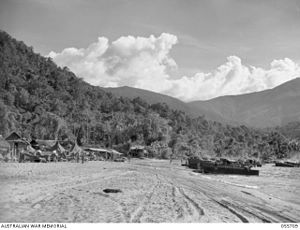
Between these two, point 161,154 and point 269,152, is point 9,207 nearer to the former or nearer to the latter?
point 161,154

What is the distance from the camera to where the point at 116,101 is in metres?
100

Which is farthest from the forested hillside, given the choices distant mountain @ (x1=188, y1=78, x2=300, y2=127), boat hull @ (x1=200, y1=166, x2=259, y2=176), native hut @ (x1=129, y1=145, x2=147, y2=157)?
distant mountain @ (x1=188, y1=78, x2=300, y2=127)

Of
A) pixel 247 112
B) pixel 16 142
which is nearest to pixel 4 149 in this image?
pixel 16 142

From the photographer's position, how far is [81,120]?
237 ft

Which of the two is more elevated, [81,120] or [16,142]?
[81,120]

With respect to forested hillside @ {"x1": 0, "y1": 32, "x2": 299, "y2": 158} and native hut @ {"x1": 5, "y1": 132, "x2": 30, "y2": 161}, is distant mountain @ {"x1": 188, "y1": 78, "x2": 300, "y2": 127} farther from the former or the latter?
native hut @ {"x1": 5, "y1": 132, "x2": 30, "y2": 161}

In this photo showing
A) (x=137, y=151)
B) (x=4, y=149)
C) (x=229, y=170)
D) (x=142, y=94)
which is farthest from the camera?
(x=142, y=94)

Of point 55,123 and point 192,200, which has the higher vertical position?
point 55,123

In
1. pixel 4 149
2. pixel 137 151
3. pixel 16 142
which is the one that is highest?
pixel 16 142

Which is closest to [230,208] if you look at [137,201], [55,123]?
[137,201]

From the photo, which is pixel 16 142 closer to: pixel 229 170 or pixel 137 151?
pixel 229 170

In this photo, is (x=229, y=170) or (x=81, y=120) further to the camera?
(x=81, y=120)

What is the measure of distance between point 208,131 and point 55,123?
54.5 meters

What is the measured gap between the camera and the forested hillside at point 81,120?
191 ft
